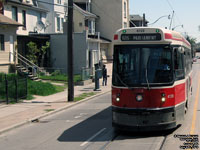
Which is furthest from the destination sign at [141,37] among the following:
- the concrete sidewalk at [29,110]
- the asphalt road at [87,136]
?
the concrete sidewalk at [29,110]

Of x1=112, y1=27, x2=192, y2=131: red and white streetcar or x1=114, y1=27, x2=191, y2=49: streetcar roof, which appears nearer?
x1=112, y1=27, x2=192, y2=131: red and white streetcar

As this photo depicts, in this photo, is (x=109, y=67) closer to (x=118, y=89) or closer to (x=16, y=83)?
(x=16, y=83)

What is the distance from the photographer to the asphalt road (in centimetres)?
908

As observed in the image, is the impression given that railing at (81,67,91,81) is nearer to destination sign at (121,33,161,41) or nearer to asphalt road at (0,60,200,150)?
asphalt road at (0,60,200,150)

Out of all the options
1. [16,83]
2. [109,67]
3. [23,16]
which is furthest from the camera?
[109,67]

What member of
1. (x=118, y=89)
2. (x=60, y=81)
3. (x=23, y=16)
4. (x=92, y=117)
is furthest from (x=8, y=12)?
(x=118, y=89)

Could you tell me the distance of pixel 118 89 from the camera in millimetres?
10094

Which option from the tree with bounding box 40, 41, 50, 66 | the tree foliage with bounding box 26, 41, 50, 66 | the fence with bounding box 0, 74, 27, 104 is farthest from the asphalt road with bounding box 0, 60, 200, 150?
the tree with bounding box 40, 41, 50, 66

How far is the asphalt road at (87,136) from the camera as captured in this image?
908cm

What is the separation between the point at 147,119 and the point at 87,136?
2.04 meters

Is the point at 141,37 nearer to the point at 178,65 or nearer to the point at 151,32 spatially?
the point at 151,32

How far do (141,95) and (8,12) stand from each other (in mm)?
26167

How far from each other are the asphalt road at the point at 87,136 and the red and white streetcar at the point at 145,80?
420 mm

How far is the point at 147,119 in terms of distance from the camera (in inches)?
382
